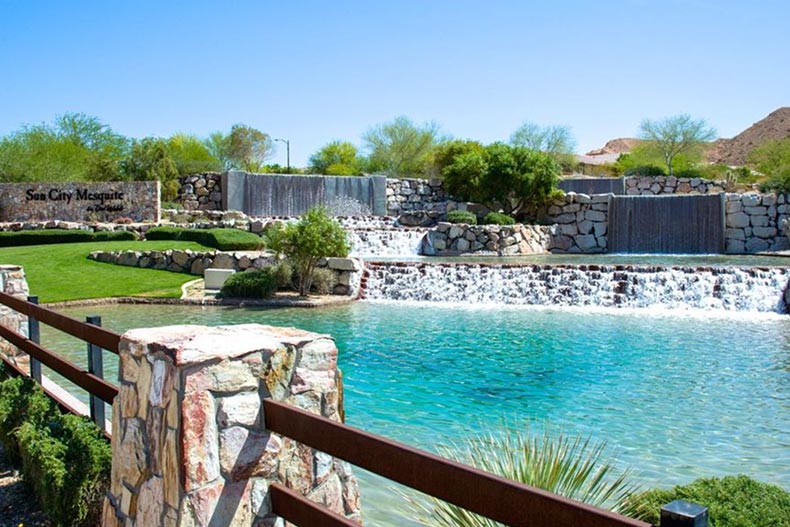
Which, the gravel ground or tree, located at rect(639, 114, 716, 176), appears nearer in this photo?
the gravel ground

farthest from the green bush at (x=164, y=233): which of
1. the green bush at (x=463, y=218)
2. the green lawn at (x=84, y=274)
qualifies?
the green bush at (x=463, y=218)

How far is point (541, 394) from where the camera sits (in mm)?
8242

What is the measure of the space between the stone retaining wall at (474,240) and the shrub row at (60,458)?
24.7 meters

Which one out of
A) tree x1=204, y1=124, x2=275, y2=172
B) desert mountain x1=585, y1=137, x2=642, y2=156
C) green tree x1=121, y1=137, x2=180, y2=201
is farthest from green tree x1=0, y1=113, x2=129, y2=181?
desert mountain x1=585, y1=137, x2=642, y2=156

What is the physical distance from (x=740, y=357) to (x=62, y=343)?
1029 cm

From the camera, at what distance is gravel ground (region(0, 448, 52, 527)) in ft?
12.9

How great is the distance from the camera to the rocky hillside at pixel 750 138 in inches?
3017

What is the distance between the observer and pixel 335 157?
57250mm

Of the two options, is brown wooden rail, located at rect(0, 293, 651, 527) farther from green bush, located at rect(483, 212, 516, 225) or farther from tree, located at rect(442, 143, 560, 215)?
tree, located at rect(442, 143, 560, 215)

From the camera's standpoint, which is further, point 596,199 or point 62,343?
point 596,199

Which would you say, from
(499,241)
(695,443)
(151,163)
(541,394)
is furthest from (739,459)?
(151,163)

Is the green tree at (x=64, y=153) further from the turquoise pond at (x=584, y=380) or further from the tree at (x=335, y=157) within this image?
the turquoise pond at (x=584, y=380)

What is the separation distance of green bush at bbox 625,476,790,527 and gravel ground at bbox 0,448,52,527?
3.07 m

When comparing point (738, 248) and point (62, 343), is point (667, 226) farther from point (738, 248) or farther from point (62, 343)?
point (62, 343)
